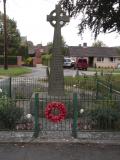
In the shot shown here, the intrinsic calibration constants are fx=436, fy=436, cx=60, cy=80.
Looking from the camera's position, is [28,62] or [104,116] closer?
[104,116]

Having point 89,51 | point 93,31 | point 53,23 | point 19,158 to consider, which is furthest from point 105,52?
point 19,158

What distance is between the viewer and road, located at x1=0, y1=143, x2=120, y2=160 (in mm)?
8039

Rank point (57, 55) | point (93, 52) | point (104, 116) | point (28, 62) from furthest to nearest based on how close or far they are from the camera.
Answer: point (93, 52), point (28, 62), point (57, 55), point (104, 116)

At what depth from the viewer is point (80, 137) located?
31.4ft

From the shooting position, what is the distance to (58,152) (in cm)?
841

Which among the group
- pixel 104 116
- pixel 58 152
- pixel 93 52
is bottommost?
pixel 58 152

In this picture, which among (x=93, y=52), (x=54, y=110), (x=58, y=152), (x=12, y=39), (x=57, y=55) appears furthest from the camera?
(x=93, y=52)

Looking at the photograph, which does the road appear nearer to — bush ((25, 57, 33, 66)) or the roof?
bush ((25, 57, 33, 66))

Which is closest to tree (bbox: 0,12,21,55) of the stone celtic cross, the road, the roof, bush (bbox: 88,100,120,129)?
the roof

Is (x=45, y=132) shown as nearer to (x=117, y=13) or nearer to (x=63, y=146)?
(x=63, y=146)

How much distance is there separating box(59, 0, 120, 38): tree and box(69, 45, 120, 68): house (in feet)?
245

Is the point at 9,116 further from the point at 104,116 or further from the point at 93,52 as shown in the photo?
the point at 93,52

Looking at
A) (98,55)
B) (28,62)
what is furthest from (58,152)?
(98,55)

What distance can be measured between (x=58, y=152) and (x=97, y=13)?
15.9 metres
